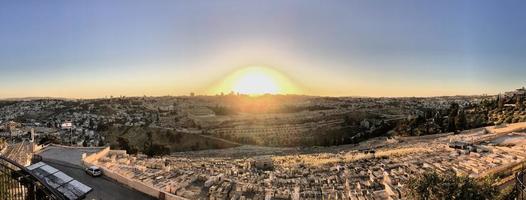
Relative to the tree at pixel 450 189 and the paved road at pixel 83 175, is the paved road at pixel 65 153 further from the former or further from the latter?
the tree at pixel 450 189

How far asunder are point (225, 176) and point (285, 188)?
480 centimetres

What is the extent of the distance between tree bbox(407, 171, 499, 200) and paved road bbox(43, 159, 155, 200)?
1408 centimetres

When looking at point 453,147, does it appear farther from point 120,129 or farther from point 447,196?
point 120,129

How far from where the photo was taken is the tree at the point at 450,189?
14977 mm

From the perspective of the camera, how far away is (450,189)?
49.9ft

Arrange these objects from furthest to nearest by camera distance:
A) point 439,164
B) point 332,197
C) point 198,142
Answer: point 198,142 < point 439,164 < point 332,197

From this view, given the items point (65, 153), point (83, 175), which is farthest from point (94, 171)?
point (65, 153)

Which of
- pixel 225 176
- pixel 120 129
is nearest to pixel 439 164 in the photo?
pixel 225 176

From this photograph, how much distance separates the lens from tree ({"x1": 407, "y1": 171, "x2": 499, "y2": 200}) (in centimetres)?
1498

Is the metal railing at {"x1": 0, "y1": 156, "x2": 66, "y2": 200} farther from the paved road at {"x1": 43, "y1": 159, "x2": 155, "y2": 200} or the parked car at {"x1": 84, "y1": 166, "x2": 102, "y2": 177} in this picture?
the parked car at {"x1": 84, "y1": 166, "x2": 102, "y2": 177}

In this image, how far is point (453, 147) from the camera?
118 ft

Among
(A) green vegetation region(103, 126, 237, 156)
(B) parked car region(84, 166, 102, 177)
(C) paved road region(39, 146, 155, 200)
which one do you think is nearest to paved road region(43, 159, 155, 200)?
A: (C) paved road region(39, 146, 155, 200)

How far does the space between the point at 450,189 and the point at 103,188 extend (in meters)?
17.9

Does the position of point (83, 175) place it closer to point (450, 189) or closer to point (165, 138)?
point (450, 189)
